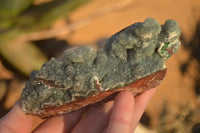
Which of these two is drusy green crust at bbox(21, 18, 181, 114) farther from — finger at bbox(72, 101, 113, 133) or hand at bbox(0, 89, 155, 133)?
finger at bbox(72, 101, 113, 133)

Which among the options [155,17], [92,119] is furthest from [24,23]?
[155,17]

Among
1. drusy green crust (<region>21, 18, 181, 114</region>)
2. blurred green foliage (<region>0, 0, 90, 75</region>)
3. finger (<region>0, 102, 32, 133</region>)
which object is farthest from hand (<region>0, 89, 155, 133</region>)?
blurred green foliage (<region>0, 0, 90, 75</region>)

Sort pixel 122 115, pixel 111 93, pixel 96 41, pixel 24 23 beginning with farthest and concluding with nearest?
pixel 96 41 → pixel 24 23 → pixel 111 93 → pixel 122 115

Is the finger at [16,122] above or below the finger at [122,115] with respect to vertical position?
below

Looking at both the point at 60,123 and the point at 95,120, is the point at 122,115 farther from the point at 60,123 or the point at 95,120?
the point at 60,123

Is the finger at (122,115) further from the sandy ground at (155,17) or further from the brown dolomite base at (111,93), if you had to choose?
the sandy ground at (155,17)

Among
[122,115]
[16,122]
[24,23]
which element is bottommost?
[16,122]

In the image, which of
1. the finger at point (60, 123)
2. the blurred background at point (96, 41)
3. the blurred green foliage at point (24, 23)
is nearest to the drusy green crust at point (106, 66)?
the finger at point (60, 123)
